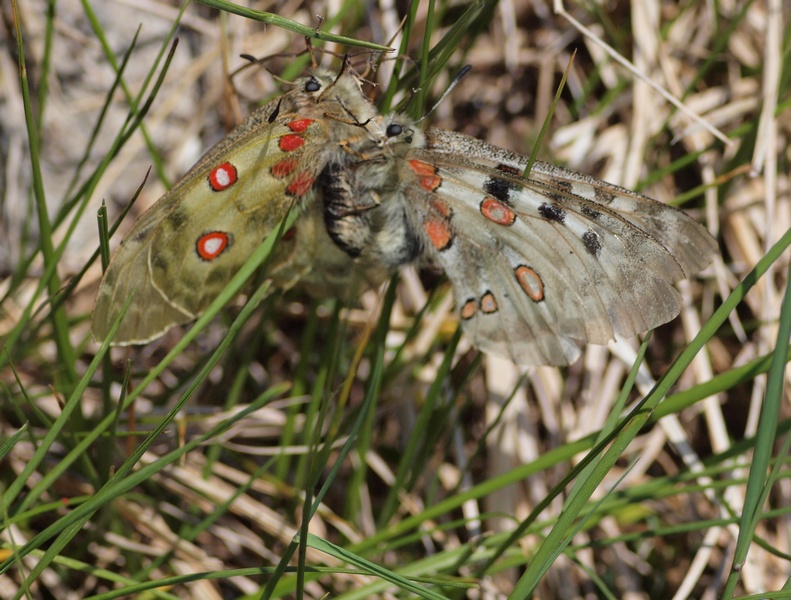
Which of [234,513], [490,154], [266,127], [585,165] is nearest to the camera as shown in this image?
[266,127]

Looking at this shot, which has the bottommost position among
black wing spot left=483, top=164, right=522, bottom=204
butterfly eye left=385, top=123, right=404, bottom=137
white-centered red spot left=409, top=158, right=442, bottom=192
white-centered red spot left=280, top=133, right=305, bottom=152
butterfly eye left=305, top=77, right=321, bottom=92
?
white-centered red spot left=280, top=133, right=305, bottom=152

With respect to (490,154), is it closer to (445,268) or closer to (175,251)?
(445,268)

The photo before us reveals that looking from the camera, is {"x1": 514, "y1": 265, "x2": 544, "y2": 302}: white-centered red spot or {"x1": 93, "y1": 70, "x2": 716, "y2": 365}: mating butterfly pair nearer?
{"x1": 93, "y1": 70, "x2": 716, "y2": 365}: mating butterfly pair

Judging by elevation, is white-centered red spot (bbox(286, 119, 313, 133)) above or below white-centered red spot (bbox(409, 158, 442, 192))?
below

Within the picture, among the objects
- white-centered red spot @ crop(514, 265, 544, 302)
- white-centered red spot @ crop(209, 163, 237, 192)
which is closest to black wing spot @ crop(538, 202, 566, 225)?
white-centered red spot @ crop(514, 265, 544, 302)

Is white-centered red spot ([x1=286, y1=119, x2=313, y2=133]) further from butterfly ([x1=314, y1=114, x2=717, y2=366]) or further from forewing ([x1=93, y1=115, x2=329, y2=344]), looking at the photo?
butterfly ([x1=314, y1=114, x2=717, y2=366])

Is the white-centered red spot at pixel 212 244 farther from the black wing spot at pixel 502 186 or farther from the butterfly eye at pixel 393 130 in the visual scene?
the black wing spot at pixel 502 186

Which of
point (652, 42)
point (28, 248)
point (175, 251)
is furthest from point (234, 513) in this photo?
point (652, 42)

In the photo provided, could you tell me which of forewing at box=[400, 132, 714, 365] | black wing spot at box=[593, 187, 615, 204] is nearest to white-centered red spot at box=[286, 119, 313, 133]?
forewing at box=[400, 132, 714, 365]
